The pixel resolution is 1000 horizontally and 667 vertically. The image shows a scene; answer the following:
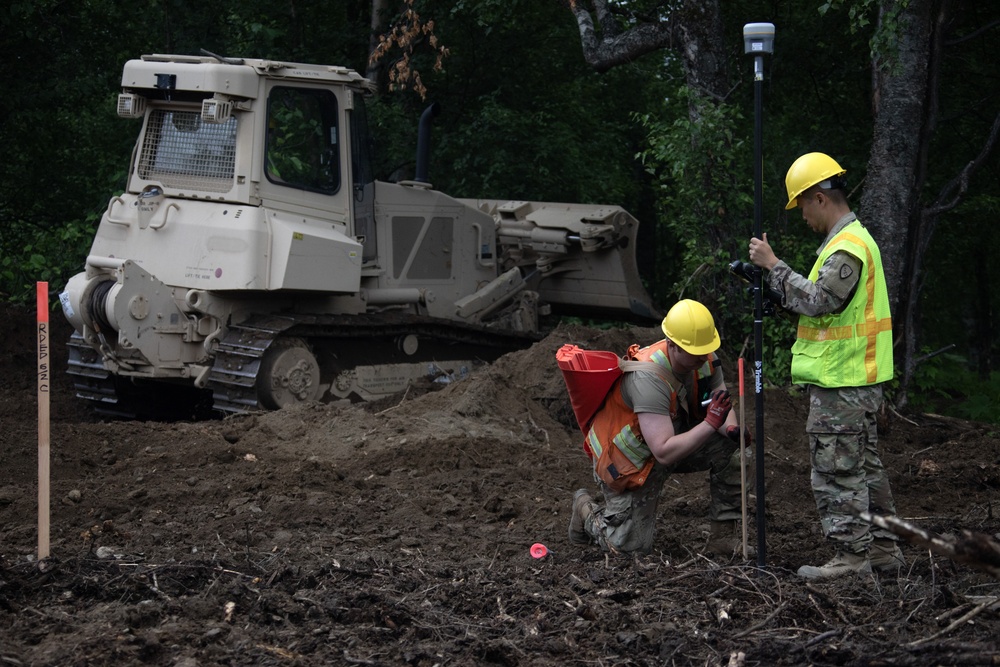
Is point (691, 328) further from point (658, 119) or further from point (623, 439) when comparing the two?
point (658, 119)

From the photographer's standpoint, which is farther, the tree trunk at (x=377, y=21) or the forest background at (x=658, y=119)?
the tree trunk at (x=377, y=21)

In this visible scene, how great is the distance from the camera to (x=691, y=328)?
5586 mm

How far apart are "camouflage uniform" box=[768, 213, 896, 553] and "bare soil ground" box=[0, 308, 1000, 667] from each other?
0.30 metres

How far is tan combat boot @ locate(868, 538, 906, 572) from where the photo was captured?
18.5 ft

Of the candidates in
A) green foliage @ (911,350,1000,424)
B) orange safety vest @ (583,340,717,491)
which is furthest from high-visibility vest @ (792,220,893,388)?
green foliage @ (911,350,1000,424)

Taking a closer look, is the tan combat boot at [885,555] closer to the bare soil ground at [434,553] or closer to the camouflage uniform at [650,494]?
the bare soil ground at [434,553]

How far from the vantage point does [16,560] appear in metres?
5.69

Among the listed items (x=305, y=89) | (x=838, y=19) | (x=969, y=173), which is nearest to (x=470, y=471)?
(x=305, y=89)

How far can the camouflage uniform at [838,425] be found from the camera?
5418 millimetres

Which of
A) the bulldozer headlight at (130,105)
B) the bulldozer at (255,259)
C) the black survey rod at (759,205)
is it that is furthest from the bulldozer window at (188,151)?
the black survey rod at (759,205)

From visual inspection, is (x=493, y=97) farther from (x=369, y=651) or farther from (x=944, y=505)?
(x=369, y=651)

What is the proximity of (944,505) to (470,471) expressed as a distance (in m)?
2.90

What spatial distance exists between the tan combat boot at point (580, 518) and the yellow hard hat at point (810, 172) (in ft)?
5.94

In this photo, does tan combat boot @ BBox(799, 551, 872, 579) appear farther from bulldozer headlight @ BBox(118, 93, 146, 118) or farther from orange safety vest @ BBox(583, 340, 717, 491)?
bulldozer headlight @ BBox(118, 93, 146, 118)
